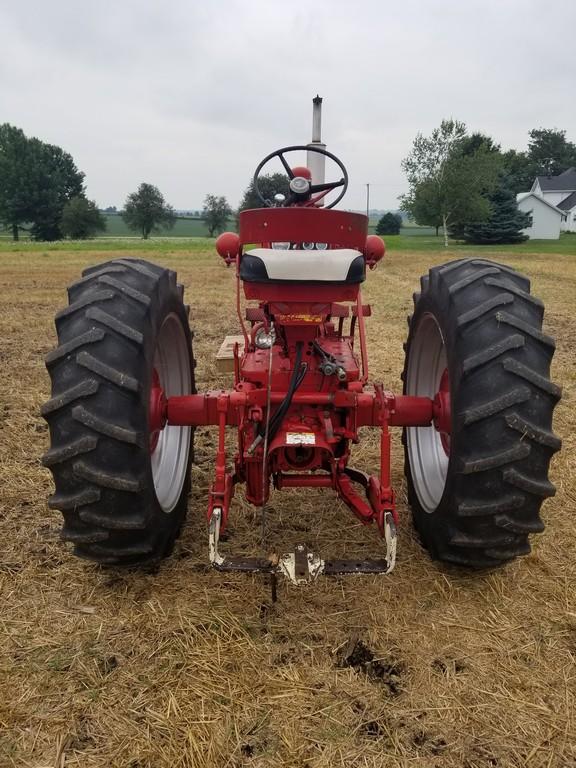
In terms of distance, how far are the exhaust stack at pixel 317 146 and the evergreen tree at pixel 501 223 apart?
39.7 meters

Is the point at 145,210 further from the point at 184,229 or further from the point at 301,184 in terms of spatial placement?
the point at 301,184

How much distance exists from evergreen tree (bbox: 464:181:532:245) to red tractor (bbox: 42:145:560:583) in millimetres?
41188

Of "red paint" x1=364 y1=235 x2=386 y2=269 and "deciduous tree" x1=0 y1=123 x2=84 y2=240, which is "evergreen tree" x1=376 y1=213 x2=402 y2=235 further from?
"red paint" x1=364 y1=235 x2=386 y2=269

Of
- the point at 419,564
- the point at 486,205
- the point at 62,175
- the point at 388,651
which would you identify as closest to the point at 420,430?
the point at 419,564

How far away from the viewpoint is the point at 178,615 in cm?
260

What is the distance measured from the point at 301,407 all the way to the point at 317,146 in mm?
1950

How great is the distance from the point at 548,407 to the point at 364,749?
4.66 feet

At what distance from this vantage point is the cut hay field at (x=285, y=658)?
2.00 meters

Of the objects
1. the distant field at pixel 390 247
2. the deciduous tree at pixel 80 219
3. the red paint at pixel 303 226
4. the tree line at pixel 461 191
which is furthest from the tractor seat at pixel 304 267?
A: the deciduous tree at pixel 80 219

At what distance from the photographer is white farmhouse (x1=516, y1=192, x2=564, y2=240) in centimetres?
5625

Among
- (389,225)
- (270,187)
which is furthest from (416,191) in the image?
(389,225)

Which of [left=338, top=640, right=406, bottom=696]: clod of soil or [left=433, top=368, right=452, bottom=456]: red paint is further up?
[left=433, top=368, right=452, bottom=456]: red paint

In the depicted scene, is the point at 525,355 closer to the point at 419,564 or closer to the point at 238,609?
the point at 419,564

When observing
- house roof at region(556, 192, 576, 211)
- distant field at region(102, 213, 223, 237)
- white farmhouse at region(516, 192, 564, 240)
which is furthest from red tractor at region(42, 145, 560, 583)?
distant field at region(102, 213, 223, 237)
